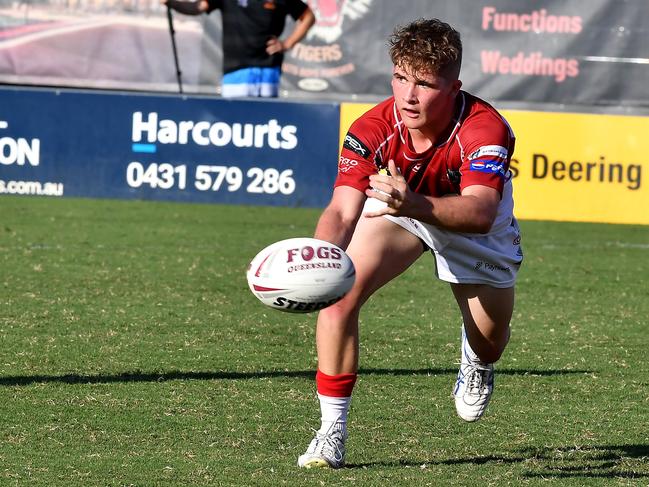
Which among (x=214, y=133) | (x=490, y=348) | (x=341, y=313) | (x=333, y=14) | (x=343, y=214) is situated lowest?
(x=214, y=133)

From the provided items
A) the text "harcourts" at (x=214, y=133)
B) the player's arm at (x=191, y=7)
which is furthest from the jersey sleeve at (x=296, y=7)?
the text "harcourts" at (x=214, y=133)

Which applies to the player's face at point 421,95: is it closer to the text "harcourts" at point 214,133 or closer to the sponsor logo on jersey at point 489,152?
the sponsor logo on jersey at point 489,152

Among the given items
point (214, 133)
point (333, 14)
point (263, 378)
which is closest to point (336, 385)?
point (263, 378)

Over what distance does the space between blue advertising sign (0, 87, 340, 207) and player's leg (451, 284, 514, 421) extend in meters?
8.81

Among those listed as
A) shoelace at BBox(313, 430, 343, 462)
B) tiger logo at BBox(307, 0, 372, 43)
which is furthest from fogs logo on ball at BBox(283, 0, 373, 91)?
shoelace at BBox(313, 430, 343, 462)

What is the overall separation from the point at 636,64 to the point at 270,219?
739 centimetres

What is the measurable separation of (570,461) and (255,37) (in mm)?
11064

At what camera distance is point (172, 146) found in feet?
48.8

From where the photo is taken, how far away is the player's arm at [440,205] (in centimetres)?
454

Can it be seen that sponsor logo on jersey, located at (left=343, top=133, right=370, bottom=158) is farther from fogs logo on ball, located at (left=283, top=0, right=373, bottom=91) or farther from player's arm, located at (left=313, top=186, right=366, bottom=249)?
fogs logo on ball, located at (left=283, top=0, right=373, bottom=91)

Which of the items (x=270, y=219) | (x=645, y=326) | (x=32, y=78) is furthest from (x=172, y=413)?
(x=32, y=78)

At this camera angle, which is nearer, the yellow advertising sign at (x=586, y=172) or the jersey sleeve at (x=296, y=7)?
the yellow advertising sign at (x=586, y=172)

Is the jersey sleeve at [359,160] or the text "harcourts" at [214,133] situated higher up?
the jersey sleeve at [359,160]

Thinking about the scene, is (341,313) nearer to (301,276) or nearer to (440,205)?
(301,276)
